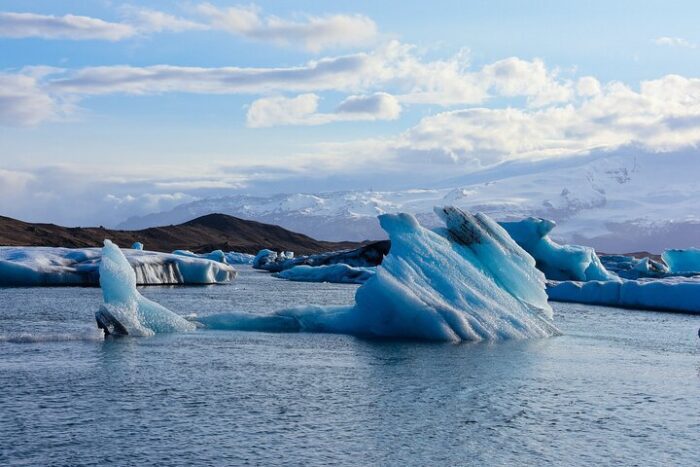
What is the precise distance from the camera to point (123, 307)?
A: 18.0m

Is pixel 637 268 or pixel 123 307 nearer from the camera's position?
pixel 123 307

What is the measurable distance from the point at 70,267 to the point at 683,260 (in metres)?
36.5

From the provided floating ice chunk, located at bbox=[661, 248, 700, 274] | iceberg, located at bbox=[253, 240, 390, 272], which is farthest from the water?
iceberg, located at bbox=[253, 240, 390, 272]

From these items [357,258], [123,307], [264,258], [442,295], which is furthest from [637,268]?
[123,307]

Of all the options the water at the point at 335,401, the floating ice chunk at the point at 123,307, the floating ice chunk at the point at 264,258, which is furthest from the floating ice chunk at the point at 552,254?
the floating ice chunk at the point at 264,258

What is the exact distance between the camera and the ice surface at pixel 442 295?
1816cm

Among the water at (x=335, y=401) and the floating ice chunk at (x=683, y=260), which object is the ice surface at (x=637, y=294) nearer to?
the water at (x=335, y=401)

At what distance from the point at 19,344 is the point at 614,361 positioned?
11293mm

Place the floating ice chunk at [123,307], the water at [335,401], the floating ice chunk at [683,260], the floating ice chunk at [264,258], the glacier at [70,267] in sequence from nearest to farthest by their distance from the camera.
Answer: the water at [335,401], the floating ice chunk at [123,307], the glacier at [70,267], the floating ice chunk at [683,260], the floating ice chunk at [264,258]

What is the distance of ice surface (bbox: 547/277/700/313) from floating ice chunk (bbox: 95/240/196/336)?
21.0 meters

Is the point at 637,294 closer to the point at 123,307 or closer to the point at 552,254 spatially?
the point at 552,254

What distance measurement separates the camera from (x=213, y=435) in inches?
395

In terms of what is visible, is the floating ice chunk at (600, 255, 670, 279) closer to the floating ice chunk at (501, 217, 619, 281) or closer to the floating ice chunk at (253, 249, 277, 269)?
the floating ice chunk at (501, 217, 619, 281)

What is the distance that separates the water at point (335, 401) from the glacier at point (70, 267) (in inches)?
616
